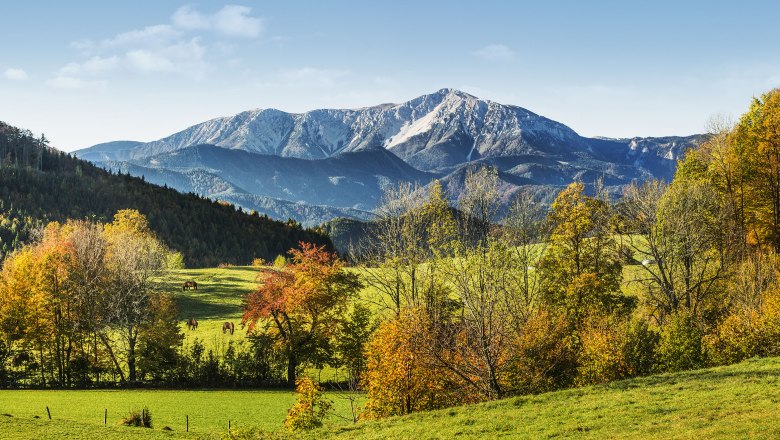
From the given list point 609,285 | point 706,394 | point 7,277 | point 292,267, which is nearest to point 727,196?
point 609,285

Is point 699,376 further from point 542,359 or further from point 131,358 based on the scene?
point 131,358

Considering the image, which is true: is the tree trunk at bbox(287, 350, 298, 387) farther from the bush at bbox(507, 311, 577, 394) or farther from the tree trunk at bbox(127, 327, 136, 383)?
the bush at bbox(507, 311, 577, 394)

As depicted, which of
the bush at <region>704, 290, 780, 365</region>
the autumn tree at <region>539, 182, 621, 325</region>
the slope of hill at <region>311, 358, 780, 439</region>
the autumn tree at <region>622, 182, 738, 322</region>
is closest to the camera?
the slope of hill at <region>311, 358, 780, 439</region>

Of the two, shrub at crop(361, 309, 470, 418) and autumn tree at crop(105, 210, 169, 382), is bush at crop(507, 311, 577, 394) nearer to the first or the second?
shrub at crop(361, 309, 470, 418)

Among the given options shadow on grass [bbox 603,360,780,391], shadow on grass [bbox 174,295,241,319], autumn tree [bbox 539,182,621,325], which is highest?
autumn tree [bbox 539,182,621,325]

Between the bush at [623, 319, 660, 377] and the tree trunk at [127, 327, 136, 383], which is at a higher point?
the bush at [623, 319, 660, 377]

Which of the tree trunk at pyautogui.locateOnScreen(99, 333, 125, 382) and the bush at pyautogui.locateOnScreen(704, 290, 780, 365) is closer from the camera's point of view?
the bush at pyautogui.locateOnScreen(704, 290, 780, 365)

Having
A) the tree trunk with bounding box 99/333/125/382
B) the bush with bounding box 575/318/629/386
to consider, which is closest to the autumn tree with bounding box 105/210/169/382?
the tree trunk with bounding box 99/333/125/382

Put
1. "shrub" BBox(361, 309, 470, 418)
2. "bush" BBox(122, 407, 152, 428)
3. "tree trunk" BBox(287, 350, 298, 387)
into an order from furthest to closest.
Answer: "tree trunk" BBox(287, 350, 298, 387), "bush" BBox(122, 407, 152, 428), "shrub" BBox(361, 309, 470, 418)

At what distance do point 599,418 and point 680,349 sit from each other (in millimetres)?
17515

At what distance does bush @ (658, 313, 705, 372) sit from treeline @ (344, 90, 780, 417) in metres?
0.10

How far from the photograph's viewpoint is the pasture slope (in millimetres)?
22703

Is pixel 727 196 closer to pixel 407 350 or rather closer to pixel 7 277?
pixel 407 350

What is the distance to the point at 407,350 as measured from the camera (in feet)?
112
